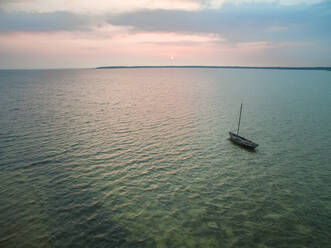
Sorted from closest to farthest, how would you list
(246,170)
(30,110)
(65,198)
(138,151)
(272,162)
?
(65,198), (246,170), (272,162), (138,151), (30,110)

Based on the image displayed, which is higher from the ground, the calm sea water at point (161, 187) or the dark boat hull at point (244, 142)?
the dark boat hull at point (244, 142)

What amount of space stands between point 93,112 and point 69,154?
31.5 meters

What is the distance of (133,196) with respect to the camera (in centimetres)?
2212

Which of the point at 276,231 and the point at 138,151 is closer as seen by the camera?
the point at 276,231

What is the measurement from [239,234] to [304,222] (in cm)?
642

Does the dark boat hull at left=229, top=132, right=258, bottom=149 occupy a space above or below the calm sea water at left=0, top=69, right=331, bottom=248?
above

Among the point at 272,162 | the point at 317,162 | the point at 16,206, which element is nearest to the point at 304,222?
the point at 272,162

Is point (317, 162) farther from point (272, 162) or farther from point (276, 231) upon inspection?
point (276, 231)

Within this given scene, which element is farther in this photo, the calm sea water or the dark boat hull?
the dark boat hull

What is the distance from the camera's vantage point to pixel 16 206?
19.8 metres

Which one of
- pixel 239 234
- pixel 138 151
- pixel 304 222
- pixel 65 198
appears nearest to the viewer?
pixel 239 234

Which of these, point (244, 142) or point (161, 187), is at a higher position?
point (244, 142)

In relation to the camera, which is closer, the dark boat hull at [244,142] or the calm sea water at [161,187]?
the calm sea water at [161,187]

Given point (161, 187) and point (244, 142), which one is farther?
point (244, 142)
